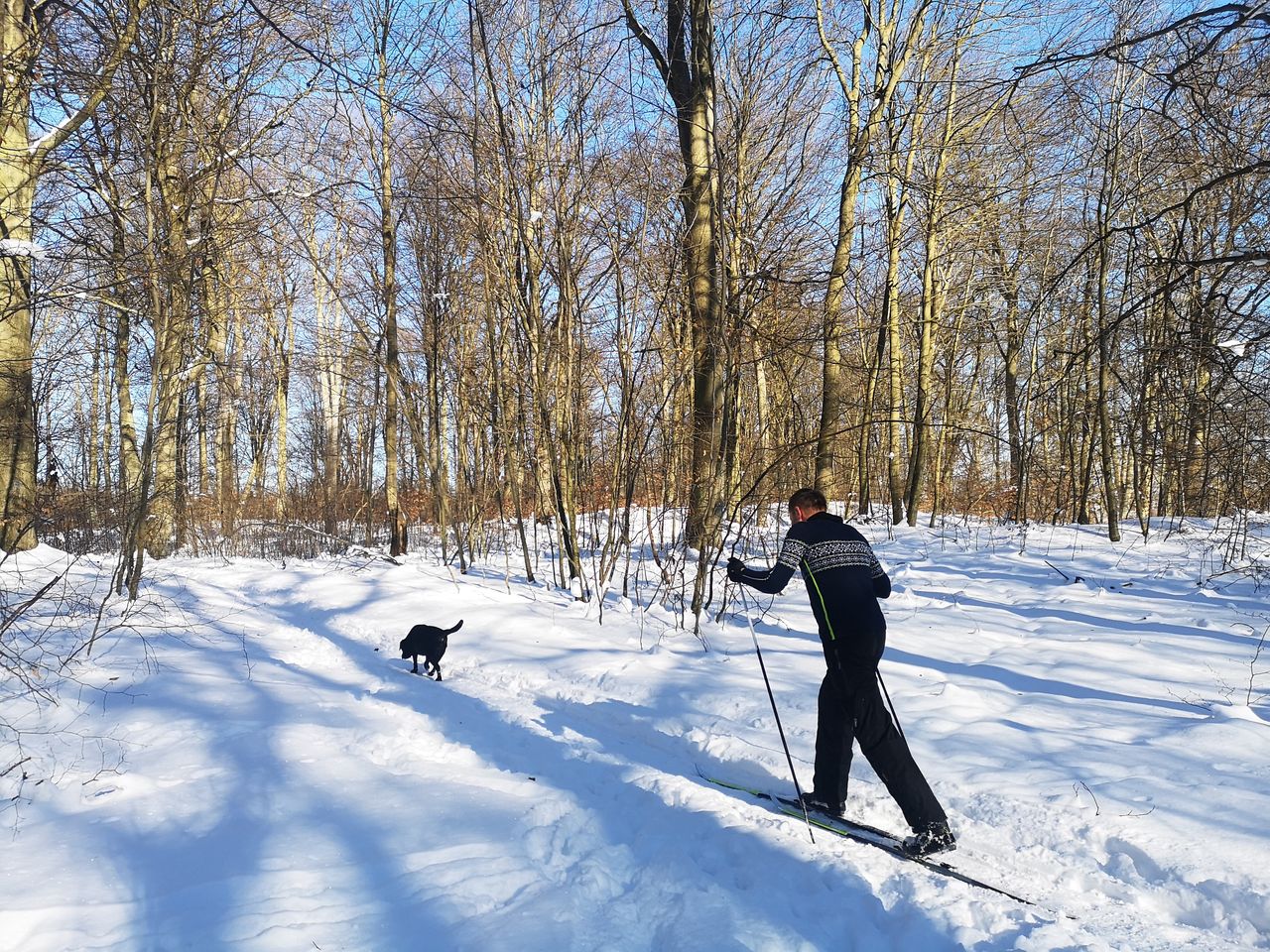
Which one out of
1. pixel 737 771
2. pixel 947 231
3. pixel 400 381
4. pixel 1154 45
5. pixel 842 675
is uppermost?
pixel 947 231

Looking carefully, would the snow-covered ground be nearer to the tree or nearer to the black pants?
the black pants

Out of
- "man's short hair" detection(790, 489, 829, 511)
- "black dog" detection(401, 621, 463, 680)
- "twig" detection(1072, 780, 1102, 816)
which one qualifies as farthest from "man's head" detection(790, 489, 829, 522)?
"black dog" detection(401, 621, 463, 680)

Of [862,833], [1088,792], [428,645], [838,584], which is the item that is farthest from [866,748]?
[428,645]

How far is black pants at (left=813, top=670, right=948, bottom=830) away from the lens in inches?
156

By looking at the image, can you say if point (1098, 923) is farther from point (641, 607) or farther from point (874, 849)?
point (641, 607)

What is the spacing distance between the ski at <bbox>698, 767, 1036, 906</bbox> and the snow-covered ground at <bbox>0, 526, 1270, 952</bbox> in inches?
3.3

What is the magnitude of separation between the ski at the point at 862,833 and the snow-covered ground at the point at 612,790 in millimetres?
84

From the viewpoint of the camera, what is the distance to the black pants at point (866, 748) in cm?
396

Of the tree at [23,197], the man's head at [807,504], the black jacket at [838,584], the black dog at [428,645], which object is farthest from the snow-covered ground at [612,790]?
the tree at [23,197]

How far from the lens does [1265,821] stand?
3773 millimetres

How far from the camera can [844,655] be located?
169 inches

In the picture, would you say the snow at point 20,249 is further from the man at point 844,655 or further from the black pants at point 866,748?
the black pants at point 866,748

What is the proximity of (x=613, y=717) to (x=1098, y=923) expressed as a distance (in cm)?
353

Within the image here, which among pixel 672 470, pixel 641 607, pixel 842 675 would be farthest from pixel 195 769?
pixel 672 470
